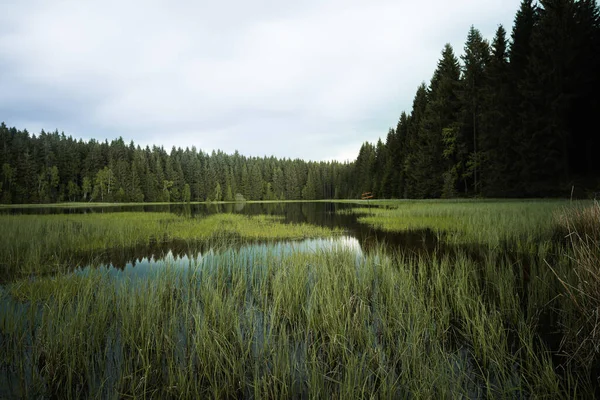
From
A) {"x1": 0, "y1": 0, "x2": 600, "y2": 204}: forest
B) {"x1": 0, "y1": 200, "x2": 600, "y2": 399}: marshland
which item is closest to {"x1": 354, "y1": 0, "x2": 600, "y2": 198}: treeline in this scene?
{"x1": 0, "y1": 0, "x2": 600, "y2": 204}: forest

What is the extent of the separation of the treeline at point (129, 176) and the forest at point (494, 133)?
0.48 m

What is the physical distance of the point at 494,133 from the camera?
2442 cm

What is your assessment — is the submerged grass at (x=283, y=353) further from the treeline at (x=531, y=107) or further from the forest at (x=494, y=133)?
the treeline at (x=531, y=107)

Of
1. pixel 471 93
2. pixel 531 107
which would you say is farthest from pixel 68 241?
pixel 471 93

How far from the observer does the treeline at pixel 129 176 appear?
6950cm

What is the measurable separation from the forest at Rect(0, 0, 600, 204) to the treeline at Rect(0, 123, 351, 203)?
481mm

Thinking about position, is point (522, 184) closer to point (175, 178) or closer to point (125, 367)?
point (125, 367)

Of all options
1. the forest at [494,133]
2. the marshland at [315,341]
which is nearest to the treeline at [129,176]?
the forest at [494,133]

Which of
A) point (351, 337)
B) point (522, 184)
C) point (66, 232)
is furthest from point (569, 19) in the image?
point (66, 232)

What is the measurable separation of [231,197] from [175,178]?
67.3 feet

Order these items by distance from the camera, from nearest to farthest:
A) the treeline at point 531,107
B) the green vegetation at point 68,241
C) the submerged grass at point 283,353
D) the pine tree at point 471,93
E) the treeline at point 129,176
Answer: the submerged grass at point 283,353
the green vegetation at point 68,241
the treeline at point 531,107
the pine tree at point 471,93
the treeline at point 129,176

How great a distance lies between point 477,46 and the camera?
104ft

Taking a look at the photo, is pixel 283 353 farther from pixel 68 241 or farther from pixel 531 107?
pixel 531 107

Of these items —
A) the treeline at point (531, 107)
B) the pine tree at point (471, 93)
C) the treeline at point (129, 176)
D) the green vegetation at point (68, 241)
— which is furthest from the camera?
the treeline at point (129, 176)
